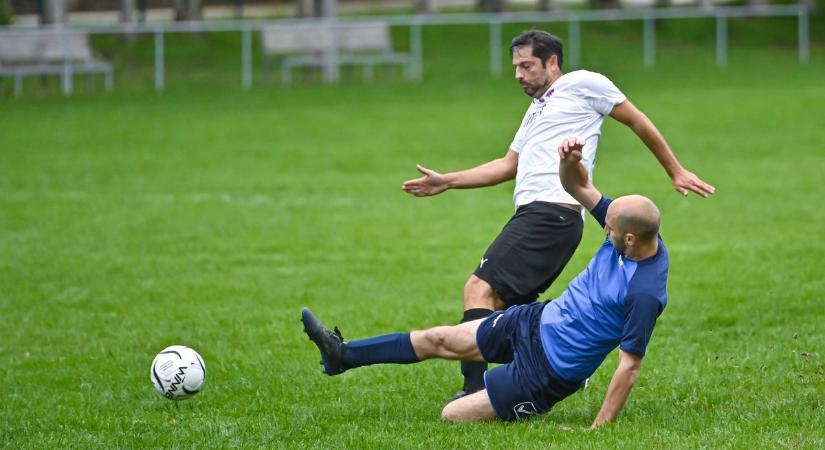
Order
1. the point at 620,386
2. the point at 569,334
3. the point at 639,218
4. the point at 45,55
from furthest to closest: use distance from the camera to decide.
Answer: the point at 45,55, the point at 569,334, the point at 620,386, the point at 639,218

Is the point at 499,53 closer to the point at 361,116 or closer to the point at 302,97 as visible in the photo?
the point at 302,97

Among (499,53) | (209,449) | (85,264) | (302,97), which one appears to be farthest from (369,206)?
(499,53)

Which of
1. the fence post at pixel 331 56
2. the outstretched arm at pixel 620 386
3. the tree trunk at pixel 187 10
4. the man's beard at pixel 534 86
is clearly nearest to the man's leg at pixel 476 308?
the outstretched arm at pixel 620 386

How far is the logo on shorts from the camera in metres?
6.36

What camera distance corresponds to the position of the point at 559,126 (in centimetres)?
721

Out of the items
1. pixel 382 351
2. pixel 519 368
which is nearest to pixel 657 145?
pixel 519 368

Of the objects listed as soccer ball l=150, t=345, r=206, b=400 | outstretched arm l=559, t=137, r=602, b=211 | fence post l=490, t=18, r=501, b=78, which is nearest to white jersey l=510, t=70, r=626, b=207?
outstretched arm l=559, t=137, r=602, b=211

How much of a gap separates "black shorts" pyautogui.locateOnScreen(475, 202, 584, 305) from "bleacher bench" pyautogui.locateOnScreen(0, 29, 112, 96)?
22.9 meters

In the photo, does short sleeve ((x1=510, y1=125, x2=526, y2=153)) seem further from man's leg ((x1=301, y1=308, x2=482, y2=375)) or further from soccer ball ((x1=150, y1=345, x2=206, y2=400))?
soccer ball ((x1=150, y1=345, x2=206, y2=400))

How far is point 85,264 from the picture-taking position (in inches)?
468

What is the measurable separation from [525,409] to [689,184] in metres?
1.59

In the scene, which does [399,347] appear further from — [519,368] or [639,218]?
[639,218]

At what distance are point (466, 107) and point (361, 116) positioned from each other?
2324mm

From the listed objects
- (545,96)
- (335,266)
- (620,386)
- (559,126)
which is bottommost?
(335,266)
